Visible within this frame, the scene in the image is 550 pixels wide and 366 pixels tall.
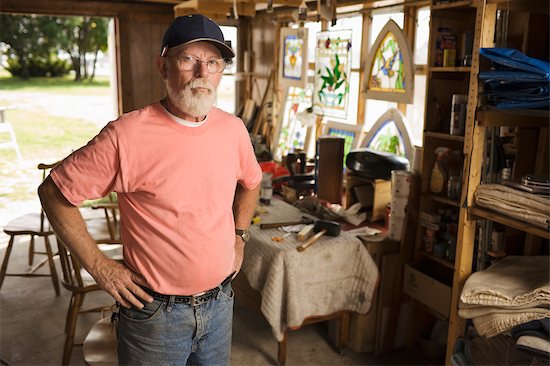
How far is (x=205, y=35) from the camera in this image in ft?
5.18

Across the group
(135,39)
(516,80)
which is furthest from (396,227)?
(135,39)

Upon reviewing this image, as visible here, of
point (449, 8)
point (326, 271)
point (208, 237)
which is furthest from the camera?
point (326, 271)

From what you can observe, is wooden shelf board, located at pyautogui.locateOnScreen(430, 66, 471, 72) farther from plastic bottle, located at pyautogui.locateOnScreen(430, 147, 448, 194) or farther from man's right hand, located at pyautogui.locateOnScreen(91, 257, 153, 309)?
man's right hand, located at pyautogui.locateOnScreen(91, 257, 153, 309)

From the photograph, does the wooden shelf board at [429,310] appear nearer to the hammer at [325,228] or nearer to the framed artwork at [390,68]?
the hammer at [325,228]

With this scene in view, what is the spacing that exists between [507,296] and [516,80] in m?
0.83

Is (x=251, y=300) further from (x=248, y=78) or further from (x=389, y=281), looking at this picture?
(x=248, y=78)

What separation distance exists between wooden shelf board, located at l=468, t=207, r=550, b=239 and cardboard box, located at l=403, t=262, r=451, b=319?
0.56 m

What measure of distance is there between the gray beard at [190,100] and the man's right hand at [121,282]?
0.52m

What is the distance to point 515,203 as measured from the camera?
6.97ft

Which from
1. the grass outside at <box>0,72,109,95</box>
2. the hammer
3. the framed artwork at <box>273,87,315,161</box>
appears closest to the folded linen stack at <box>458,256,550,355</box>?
the hammer

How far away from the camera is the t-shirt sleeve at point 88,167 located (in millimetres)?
1547

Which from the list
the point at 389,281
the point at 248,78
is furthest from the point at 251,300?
the point at 248,78

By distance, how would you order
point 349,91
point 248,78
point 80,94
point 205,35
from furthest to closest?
point 80,94, point 248,78, point 349,91, point 205,35

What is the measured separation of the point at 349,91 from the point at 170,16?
2582 mm
